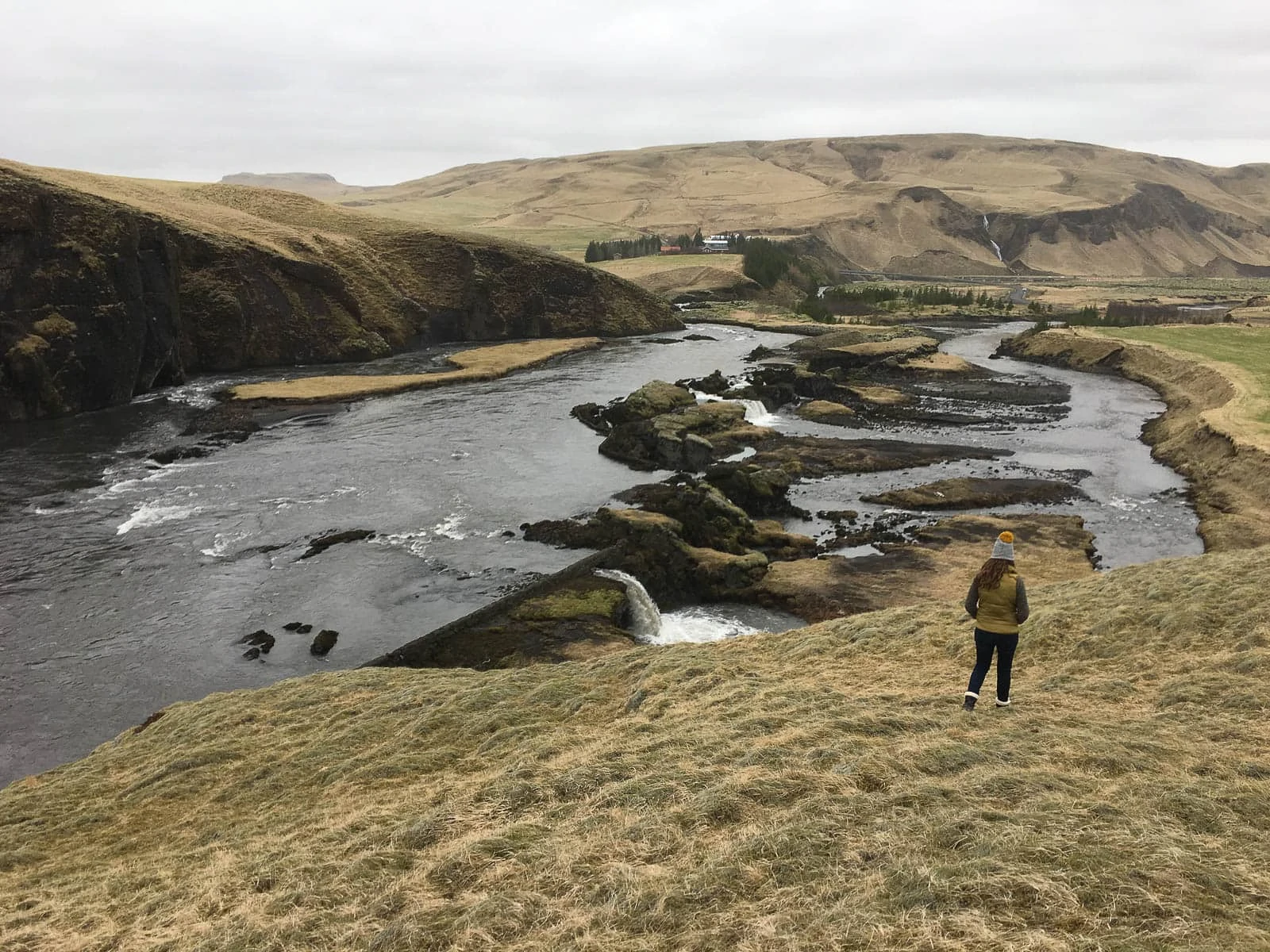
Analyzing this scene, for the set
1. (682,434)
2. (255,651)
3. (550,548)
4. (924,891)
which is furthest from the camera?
(682,434)

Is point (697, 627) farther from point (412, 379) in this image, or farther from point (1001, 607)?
point (412, 379)

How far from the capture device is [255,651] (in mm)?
28109

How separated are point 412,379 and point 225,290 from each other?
21.7 m

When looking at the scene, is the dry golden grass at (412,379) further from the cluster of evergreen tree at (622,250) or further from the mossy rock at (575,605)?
the cluster of evergreen tree at (622,250)

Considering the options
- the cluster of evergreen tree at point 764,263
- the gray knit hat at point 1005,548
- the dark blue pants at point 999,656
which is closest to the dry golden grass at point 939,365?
the cluster of evergreen tree at point 764,263

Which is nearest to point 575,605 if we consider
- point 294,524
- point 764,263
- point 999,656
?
point 294,524

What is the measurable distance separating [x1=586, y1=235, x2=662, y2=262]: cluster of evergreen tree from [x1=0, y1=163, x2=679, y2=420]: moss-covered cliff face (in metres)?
55.9

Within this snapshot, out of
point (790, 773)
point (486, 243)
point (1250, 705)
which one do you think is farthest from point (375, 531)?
point (486, 243)

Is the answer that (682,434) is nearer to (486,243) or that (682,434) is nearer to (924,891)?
(924,891)

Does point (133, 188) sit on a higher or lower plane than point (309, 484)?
Result: higher

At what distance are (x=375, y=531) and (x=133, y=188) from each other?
3075 inches

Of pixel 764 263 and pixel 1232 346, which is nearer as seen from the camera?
pixel 1232 346

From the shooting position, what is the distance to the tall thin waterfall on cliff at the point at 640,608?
100 feet

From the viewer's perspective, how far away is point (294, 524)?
40.4 m
